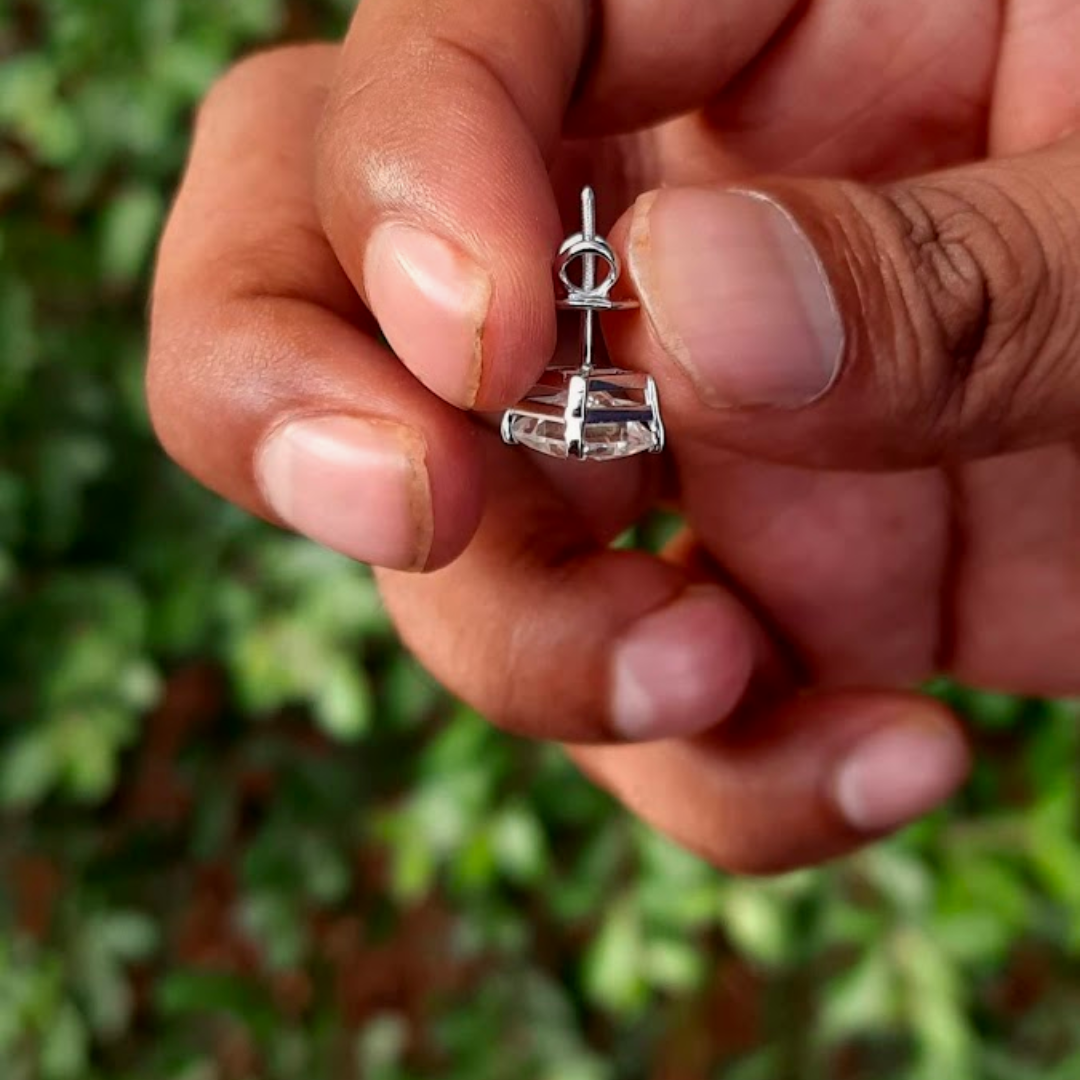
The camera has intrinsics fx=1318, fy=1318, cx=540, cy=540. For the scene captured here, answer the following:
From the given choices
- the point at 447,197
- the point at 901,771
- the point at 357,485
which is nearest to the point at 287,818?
the point at 901,771

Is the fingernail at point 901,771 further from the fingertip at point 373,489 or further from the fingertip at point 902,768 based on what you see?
the fingertip at point 373,489

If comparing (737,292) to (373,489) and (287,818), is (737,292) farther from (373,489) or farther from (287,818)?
(287,818)

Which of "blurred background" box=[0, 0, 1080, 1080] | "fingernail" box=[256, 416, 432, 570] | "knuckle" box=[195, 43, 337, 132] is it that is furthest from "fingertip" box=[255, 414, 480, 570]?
"blurred background" box=[0, 0, 1080, 1080]

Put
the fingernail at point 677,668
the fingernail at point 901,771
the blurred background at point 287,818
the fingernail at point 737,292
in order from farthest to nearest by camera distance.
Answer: the blurred background at point 287,818 → the fingernail at point 901,771 → the fingernail at point 677,668 → the fingernail at point 737,292

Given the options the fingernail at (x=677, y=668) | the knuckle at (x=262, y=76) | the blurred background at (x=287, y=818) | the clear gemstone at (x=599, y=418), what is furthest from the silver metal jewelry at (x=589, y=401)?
the blurred background at (x=287, y=818)

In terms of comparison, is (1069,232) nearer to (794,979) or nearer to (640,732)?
(640,732)

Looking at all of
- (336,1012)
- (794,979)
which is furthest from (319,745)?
(794,979)

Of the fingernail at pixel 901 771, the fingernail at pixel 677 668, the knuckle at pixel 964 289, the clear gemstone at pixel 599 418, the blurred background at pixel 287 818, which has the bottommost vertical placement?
the blurred background at pixel 287 818
